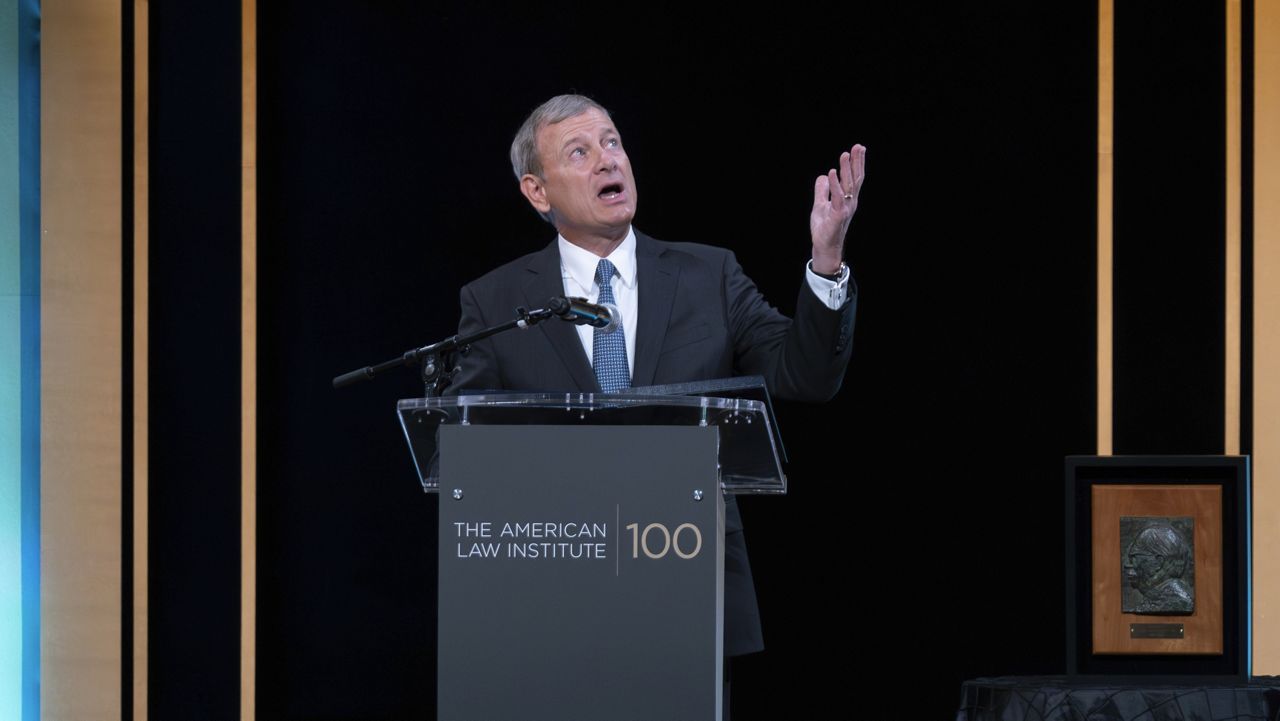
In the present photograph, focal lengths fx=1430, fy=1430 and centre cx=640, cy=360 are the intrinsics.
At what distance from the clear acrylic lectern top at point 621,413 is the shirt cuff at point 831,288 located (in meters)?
0.48

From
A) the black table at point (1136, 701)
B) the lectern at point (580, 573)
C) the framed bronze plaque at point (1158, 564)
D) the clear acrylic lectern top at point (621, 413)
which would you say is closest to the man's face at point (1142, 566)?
the framed bronze plaque at point (1158, 564)

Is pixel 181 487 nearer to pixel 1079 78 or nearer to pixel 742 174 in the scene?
pixel 742 174

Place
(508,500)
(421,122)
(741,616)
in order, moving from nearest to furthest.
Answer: (508,500) → (741,616) → (421,122)

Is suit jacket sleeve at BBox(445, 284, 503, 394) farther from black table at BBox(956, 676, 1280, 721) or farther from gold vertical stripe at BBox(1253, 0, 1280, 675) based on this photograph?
gold vertical stripe at BBox(1253, 0, 1280, 675)

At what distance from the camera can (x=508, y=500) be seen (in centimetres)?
190

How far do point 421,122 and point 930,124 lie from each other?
141cm

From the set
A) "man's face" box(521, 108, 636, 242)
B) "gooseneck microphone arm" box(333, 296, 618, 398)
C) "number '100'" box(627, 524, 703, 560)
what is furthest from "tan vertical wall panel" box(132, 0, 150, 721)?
"number '100'" box(627, 524, 703, 560)

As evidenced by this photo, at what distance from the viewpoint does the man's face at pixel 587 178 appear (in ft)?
10.5

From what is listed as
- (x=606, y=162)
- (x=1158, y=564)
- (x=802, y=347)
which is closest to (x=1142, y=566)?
(x=1158, y=564)

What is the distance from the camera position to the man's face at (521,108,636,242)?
321 centimetres

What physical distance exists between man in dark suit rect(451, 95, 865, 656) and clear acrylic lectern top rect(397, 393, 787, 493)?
50 centimetres

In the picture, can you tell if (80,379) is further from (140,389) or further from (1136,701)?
(1136,701)

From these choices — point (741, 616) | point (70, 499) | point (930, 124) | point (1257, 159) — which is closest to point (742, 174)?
point (930, 124)

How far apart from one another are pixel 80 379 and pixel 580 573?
249 cm
